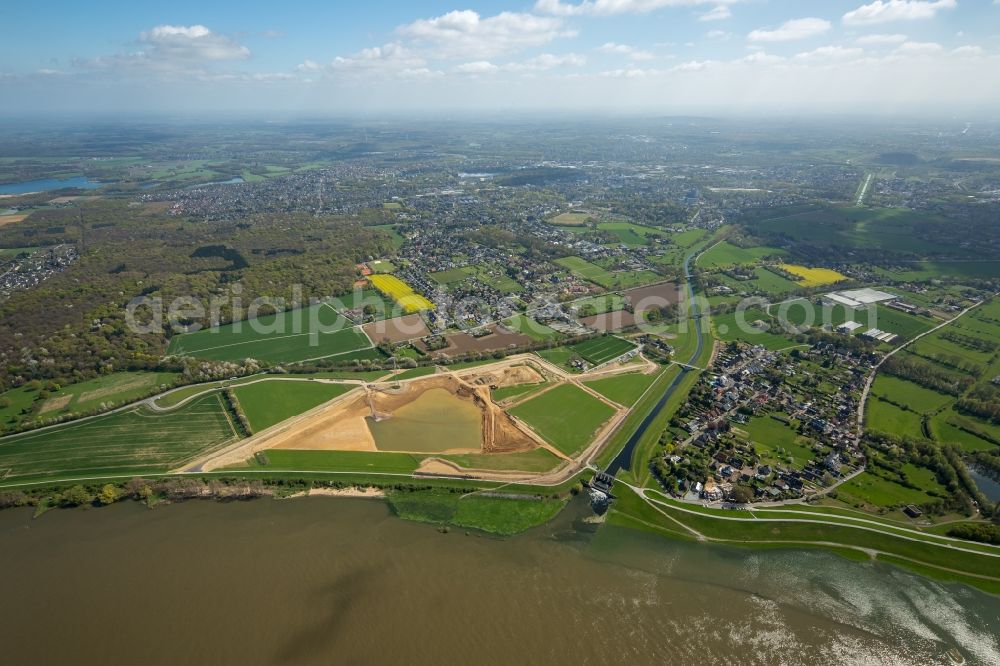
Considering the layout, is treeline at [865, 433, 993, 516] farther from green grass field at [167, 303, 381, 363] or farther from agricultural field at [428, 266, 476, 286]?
agricultural field at [428, 266, 476, 286]

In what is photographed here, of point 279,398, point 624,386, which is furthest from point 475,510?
point 279,398

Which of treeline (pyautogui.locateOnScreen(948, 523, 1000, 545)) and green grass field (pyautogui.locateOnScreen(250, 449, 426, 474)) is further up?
green grass field (pyautogui.locateOnScreen(250, 449, 426, 474))

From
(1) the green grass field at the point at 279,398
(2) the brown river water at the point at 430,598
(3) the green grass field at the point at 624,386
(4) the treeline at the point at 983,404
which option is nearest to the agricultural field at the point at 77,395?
(1) the green grass field at the point at 279,398

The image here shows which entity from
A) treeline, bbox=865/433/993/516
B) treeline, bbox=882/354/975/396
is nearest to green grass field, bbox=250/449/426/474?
treeline, bbox=865/433/993/516

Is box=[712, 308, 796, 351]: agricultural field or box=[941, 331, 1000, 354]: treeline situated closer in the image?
box=[941, 331, 1000, 354]: treeline

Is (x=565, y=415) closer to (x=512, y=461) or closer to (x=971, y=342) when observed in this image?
(x=512, y=461)

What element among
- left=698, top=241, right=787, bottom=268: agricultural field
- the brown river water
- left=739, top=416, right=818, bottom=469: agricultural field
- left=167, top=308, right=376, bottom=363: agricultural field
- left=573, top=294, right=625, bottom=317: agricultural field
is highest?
left=698, top=241, right=787, bottom=268: agricultural field

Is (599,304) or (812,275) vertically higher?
(812,275)
